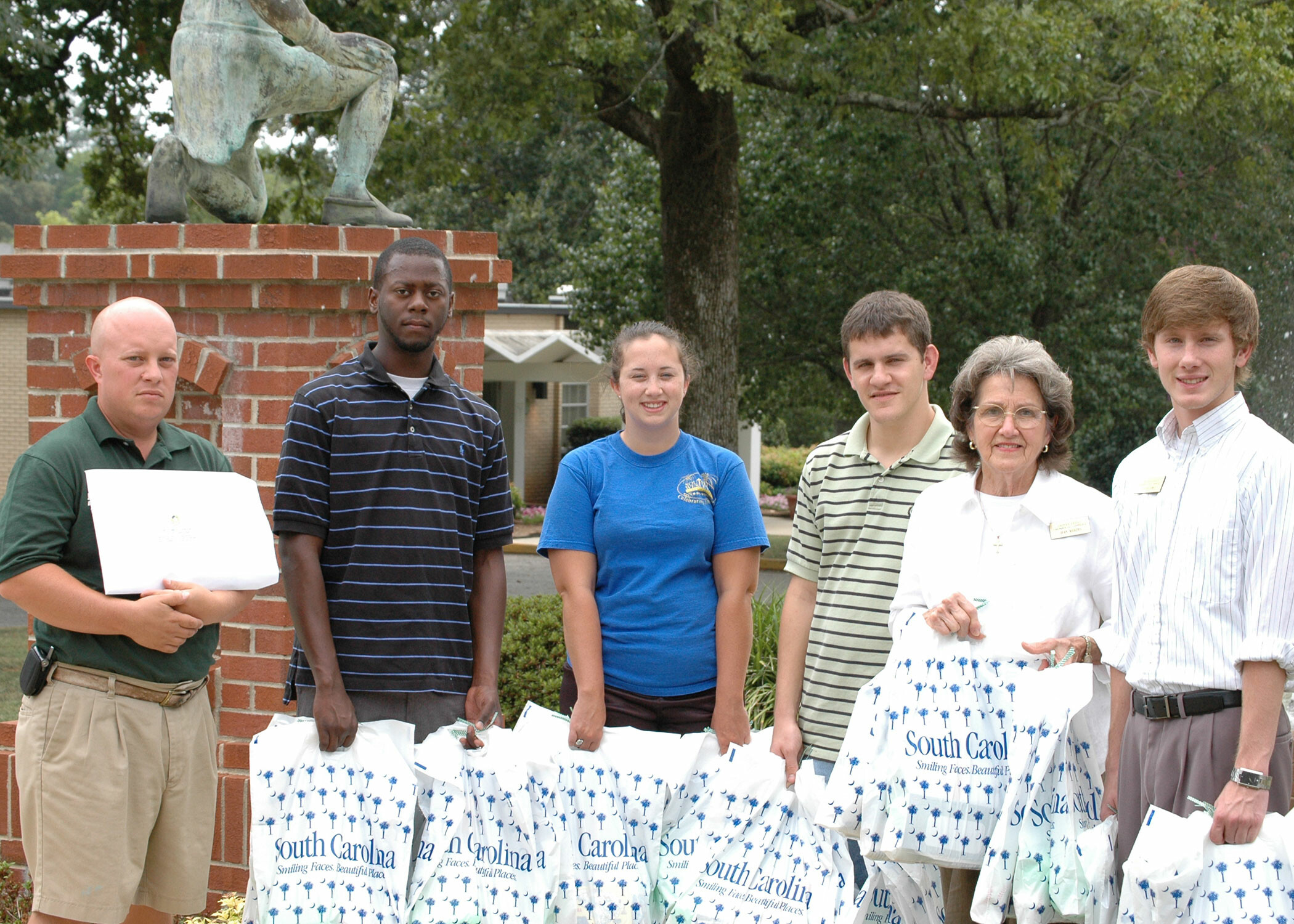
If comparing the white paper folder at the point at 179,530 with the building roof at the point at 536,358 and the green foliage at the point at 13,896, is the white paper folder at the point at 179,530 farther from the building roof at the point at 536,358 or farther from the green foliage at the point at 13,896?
the building roof at the point at 536,358

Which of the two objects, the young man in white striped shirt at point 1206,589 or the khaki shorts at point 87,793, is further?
the khaki shorts at point 87,793

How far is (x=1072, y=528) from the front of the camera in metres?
2.99

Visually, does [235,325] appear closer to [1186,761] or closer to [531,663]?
[531,663]

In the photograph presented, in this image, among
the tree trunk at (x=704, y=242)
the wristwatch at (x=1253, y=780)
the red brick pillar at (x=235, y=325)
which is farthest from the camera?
the tree trunk at (x=704, y=242)

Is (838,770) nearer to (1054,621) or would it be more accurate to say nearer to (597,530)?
(1054,621)

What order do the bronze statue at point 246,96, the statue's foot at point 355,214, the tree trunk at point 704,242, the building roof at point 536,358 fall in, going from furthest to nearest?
the building roof at point 536,358 < the tree trunk at point 704,242 < the statue's foot at point 355,214 < the bronze statue at point 246,96

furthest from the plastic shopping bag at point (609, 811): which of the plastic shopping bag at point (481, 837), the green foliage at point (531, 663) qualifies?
the green foliage at point (531, 663)

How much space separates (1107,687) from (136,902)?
2711mm

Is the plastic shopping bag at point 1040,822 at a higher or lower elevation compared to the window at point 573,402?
lower

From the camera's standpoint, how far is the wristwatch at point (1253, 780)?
2600mm

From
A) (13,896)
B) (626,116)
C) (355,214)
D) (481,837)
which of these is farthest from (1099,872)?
(626,116)

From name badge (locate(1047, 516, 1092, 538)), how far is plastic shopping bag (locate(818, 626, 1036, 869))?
0.33 metres

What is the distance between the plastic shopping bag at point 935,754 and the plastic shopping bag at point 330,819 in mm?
1209

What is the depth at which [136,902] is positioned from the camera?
3.34m
